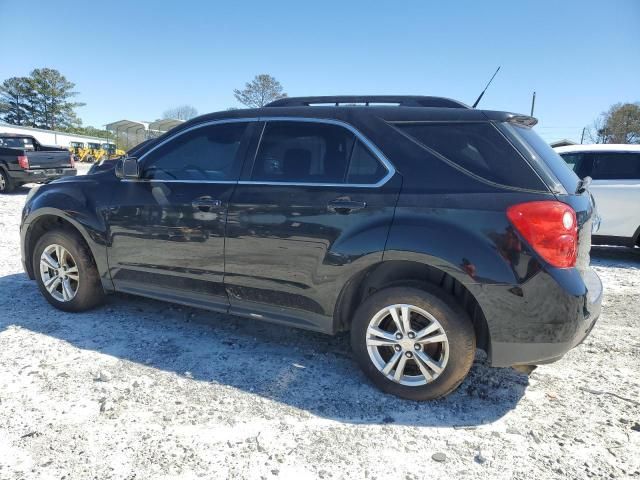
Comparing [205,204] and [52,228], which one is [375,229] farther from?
[52,228]

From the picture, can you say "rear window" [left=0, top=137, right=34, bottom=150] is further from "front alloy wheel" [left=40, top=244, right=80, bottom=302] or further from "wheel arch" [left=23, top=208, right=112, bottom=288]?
"front alloy wheel" [left=40, top=244, right=80, bottom=302]

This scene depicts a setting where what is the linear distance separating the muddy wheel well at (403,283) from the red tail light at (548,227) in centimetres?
48

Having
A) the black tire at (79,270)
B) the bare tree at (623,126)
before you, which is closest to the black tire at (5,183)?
the black tire at (79,270)

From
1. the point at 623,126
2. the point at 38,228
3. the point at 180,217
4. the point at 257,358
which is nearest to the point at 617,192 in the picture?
the point at 257,358

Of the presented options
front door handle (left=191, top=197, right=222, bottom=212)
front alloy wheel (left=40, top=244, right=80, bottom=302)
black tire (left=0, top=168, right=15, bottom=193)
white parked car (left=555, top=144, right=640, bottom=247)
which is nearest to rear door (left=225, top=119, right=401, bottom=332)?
front door handle (left=191, top=197, right=222, bottom=212)

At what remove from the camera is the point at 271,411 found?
8.64 feet

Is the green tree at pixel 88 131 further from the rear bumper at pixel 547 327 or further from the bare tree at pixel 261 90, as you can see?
the rear bumper at pixel 547 327

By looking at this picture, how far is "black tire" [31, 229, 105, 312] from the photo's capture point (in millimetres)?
3930

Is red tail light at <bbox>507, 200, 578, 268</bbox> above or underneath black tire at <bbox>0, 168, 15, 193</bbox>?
above

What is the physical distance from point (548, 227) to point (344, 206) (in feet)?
3.84

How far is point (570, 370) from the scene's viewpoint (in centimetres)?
323

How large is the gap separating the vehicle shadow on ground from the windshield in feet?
4.60

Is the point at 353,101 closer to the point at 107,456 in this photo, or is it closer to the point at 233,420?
the point at 233,420

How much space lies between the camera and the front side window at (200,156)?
336 cm
